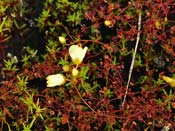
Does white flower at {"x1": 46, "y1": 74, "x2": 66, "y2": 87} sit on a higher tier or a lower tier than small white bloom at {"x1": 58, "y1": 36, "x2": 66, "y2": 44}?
lower

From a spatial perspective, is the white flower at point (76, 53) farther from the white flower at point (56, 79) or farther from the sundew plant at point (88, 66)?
the white flower at point (56, 79)

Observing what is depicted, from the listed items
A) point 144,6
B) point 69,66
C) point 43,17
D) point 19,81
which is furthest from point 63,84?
point 144,6

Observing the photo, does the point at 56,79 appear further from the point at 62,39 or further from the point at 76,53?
the point at 62,39

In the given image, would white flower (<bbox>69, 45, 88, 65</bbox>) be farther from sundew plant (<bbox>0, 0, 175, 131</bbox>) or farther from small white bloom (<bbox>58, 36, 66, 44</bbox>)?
small white bloom (<bbox>58, 36, 66, 44</bbox>)

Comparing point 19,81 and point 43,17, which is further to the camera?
point 43,17

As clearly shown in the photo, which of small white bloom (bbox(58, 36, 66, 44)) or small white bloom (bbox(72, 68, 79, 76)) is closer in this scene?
small white bloom (bbox(72, 68, 79, 76))

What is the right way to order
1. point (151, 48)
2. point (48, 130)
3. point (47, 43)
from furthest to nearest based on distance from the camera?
point (47, 43)
point (151, 48)
point (48, 130)

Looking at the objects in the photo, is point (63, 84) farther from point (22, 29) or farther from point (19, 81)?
point (22, 29)

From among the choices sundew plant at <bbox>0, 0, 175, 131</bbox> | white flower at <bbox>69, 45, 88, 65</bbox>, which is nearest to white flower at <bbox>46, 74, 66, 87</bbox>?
sundew plant at <bbox>0, 0, 175, 131</bbox>
